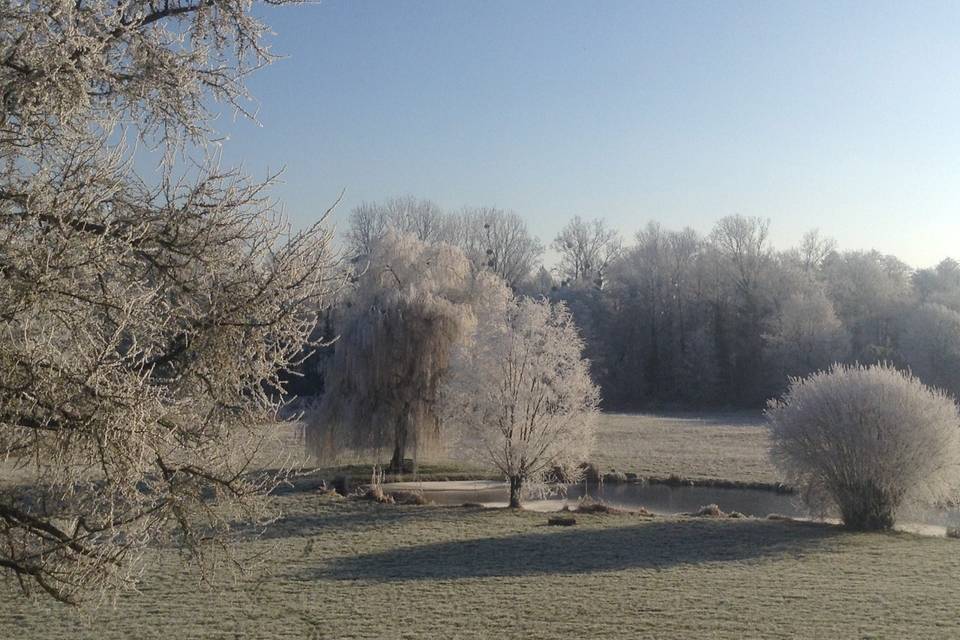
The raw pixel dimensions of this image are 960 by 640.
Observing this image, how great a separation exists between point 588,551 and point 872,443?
635 cm

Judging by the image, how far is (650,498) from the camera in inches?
896

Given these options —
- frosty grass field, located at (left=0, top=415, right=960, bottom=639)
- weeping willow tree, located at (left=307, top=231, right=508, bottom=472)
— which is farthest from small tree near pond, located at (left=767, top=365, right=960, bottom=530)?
weeping willow tree, located at (left=307, top=231, right=508, bottom=472)

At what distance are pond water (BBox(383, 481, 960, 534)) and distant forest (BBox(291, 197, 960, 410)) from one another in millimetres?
27370

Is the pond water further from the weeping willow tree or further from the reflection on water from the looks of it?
the weeping willow tree

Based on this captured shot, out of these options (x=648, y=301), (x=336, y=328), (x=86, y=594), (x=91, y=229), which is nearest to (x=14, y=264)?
(x=91, y=229)

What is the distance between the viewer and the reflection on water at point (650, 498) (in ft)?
67.5

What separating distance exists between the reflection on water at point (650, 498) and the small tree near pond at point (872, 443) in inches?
72.7

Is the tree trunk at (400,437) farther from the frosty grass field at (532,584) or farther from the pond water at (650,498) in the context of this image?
the frosty grass field at (532,584)

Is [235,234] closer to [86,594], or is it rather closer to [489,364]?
[86,594]

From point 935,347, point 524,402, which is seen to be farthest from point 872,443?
point 935,347

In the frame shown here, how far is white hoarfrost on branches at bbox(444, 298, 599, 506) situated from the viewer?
65.8 feet

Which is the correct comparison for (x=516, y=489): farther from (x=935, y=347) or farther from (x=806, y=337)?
(x=935, y=347)

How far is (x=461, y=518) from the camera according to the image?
18.3 m

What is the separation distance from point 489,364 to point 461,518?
3.92 meters
